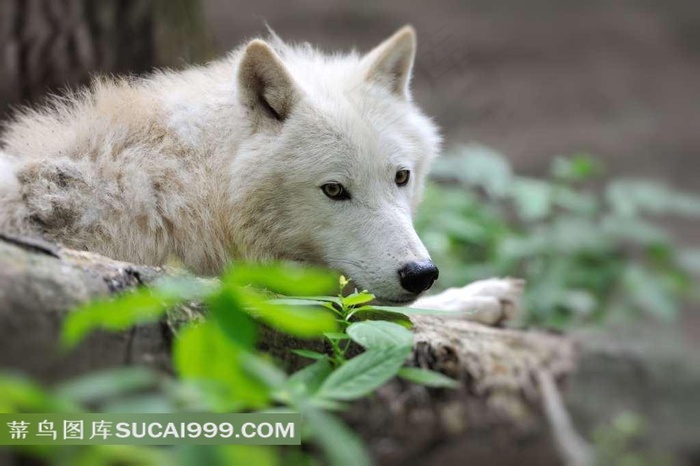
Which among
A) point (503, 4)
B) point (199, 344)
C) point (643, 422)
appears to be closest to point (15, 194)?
point (199, 344)

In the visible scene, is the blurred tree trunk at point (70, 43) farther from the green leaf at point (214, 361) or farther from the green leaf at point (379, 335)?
the green leaf at point (214, 361)

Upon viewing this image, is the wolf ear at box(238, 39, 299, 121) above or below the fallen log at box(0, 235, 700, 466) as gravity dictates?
above

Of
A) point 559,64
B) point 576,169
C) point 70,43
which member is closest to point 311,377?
point 70,43

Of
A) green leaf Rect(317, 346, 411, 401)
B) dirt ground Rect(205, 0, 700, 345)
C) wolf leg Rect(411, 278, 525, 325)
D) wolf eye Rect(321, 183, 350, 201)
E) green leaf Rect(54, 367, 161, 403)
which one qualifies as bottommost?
green leaf Rect(54, 367, 161, 403)

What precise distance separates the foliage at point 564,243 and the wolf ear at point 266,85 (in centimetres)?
275

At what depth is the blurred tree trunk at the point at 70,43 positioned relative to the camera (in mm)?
6336

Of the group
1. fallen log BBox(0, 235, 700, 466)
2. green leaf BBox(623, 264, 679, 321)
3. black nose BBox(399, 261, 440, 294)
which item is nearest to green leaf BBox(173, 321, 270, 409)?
fallen log BBox(0, 235, 700, 466)

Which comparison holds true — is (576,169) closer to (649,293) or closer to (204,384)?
(649,293)

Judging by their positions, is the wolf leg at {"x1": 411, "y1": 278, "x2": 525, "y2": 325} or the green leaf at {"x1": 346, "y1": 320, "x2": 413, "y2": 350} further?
the wolf leg at {"x1": 411, "y1": 278, "x2": 525, "y2": 325}

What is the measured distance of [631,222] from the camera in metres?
7.59

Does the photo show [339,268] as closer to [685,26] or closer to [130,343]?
[130,343]

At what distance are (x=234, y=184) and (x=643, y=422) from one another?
5.09 m

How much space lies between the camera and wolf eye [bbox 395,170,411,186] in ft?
14.9

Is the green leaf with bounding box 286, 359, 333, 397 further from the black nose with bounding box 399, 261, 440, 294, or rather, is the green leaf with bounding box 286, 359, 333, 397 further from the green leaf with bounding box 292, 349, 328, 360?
the black nose with bounding box 399, 261, 440, 294
